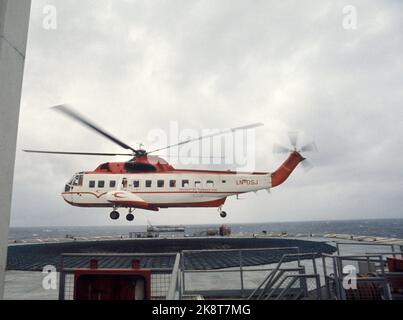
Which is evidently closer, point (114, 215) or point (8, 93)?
point (8, 93)

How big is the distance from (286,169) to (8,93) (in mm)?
19118

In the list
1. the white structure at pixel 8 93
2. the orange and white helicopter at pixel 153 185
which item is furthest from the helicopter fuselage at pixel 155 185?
the white structure at pixel 8 93

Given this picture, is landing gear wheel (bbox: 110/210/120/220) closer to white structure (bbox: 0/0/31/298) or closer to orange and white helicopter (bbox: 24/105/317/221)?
orange and white helicopter (bbox: 24/105/317/221)

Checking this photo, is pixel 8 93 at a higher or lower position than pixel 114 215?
higher

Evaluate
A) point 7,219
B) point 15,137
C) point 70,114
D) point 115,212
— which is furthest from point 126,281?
point 115,212

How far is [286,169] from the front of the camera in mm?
20500

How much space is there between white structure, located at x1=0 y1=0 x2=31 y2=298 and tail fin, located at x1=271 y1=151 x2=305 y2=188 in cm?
1775

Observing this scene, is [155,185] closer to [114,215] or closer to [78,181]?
[114,215]

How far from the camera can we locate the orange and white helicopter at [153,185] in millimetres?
18750

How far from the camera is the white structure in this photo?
3.60m

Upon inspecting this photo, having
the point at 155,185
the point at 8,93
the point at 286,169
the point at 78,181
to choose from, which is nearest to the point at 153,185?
the point at 155,185

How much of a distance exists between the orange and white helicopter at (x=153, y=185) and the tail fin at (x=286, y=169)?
7 centimetres

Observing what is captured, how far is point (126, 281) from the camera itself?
18.7 feet
